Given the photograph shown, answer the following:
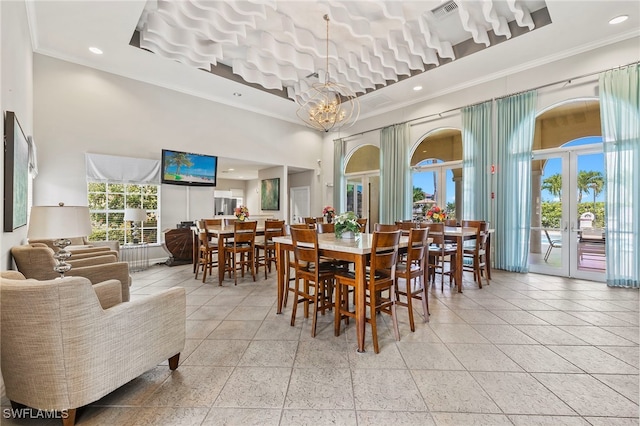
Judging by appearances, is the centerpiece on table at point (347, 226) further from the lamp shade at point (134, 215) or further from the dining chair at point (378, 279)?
the lamp shade at point (134, 215)

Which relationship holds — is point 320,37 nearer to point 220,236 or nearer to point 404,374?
point 220,236

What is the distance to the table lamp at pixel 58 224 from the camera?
1.87 meters

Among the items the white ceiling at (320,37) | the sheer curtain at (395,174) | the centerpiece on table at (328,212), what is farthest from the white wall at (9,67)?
the sheer curtain at (395,174)

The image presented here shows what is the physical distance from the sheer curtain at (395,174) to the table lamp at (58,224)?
622 centimetres

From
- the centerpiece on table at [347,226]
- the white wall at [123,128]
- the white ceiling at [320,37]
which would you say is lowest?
the centerpiece on table at [347,226]

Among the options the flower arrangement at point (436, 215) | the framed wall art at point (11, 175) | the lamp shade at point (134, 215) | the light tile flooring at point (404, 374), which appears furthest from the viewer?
the lamp shade at point (134, 215)

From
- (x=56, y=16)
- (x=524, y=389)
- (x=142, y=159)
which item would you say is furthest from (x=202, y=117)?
(x=524, y=389)

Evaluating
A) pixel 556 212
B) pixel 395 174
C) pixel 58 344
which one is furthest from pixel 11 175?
pixel 556 212

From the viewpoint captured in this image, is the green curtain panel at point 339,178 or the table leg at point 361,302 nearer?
the table leg at point 361,302

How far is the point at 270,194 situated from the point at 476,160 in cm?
567

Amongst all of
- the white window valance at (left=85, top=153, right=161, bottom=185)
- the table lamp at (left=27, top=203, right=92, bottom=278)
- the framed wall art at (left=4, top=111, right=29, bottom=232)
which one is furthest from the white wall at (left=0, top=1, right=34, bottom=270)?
the white window valance at (left=85, top=153, right=161, bottom=185)

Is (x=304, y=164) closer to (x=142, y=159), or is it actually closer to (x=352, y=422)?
(x=142, y=159)

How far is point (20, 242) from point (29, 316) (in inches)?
72.0

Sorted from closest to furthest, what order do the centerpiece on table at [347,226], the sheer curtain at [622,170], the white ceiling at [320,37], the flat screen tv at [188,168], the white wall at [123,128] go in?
the centerpiece on table at [347,226] → the white ceiling at [320,37] → the sheer curtain at [622,170] → the white wall at [123,128] → the flat screen tv at [188,168]
